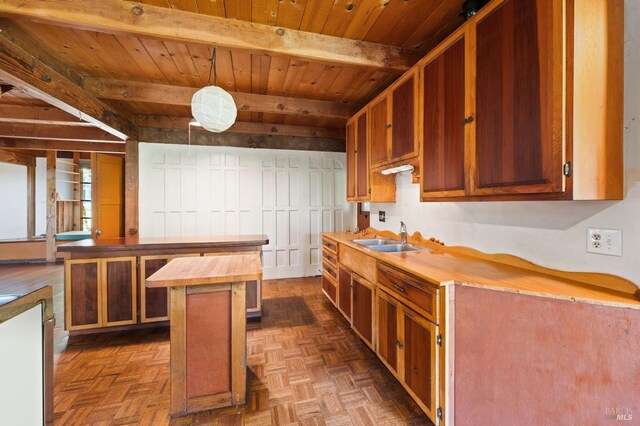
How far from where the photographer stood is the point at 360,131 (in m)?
3.18

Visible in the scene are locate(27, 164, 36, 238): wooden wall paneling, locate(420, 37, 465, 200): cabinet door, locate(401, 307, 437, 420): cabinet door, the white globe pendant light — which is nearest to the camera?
locate(401, 307, 437, 420): cabinet door

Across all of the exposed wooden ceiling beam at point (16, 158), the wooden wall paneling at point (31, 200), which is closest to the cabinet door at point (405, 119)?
the exposed wooden ceiling beam at point (16, 158)

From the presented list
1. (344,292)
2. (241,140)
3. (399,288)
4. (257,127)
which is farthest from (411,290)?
(241,140)

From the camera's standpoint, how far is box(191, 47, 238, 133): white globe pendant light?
1971mm

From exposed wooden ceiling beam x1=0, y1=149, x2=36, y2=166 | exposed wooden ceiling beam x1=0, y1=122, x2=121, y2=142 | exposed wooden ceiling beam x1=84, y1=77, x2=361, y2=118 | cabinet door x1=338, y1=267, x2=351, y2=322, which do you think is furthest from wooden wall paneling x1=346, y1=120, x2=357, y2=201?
exposed wooden ceiling beam x1=0, y1=149, x2=36, y2=166

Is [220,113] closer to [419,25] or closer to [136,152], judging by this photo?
[419,25]

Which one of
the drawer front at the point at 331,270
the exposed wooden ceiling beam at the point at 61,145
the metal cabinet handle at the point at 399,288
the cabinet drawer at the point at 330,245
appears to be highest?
the exposed wooden ceiling beam at the point at 61,145

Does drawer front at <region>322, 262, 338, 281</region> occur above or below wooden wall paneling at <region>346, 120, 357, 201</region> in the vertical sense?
below

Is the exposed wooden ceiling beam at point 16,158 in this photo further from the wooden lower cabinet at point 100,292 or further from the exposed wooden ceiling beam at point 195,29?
the exposed wooden ceiling beam at point 195,29

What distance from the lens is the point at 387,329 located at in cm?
195

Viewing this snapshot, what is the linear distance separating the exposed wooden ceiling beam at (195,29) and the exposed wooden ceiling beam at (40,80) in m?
0.33

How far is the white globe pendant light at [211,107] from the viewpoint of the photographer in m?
1.97

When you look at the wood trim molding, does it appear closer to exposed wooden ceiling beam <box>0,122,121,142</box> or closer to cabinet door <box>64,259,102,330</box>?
cabinet door <box>64,259,102,330</box>

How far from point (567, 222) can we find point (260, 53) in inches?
90.0
